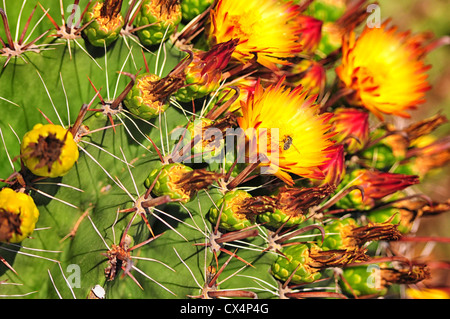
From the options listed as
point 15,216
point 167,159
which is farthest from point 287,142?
point 15,216

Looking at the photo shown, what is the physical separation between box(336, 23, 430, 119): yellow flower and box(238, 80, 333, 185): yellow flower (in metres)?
0.22

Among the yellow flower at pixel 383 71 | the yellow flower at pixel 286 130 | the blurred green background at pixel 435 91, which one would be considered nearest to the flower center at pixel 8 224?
the yellow flower at pixel 286 130

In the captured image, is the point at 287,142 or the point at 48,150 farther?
the point at 287,142

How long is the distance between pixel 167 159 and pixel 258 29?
1.13 ft

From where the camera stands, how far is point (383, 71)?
118cm

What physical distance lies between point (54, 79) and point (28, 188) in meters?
0.20

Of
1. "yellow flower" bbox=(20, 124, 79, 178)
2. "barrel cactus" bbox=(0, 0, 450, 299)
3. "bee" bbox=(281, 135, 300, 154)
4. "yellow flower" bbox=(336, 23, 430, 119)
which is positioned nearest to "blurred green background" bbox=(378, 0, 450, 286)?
"yellow flower" bbox=(336, 23, 430, 119)

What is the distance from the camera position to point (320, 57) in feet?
4.08

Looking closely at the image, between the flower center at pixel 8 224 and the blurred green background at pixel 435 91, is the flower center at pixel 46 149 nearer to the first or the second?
the flower center at pixel 8 224

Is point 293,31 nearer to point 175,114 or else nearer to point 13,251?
point 175,114

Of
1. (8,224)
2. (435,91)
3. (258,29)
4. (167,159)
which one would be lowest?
(8,224)

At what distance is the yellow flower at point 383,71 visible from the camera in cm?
114

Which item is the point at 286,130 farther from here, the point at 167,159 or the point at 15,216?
the point at 15,216
